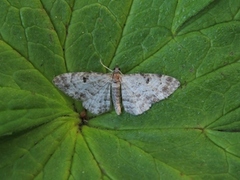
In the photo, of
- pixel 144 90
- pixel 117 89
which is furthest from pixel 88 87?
pixel 144 90

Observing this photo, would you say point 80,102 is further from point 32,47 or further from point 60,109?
point 32,47

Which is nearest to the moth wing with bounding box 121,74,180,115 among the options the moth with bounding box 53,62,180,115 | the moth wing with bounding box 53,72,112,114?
the moth with bounding box 53,62,180,115

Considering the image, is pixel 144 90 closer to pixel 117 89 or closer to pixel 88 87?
pixel 117 89

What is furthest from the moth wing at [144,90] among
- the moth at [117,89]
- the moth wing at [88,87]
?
the moth wing at [88,87]

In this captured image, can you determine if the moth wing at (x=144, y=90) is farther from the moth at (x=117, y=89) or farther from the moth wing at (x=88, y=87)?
the moth wing at (x=88, y=87)

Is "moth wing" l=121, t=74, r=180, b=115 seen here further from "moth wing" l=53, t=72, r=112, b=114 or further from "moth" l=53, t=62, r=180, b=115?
"moth wing" l=53, t=72, r=112, b=114
